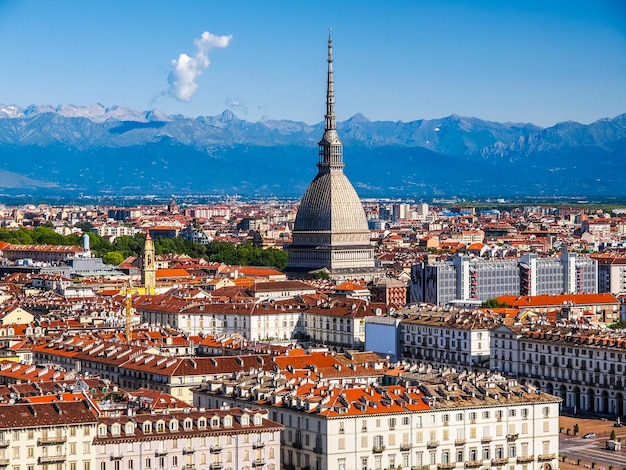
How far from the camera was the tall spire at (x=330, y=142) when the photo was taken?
5172 inches

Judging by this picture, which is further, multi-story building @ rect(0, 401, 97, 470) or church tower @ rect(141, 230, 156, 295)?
church tower @ rect(141, 230, 156, 295)

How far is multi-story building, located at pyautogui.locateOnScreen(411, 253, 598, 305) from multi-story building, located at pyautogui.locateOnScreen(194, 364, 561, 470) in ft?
173

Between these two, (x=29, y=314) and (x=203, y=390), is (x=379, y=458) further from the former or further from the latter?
(x=29, y=314)

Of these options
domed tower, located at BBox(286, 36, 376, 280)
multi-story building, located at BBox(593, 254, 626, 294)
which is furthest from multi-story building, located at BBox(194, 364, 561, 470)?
domed tower, located at BBox(286, 36, 376, 280)

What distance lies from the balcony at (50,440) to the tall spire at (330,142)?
9057cm

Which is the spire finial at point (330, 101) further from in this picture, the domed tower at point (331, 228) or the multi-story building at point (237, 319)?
the multi-story building at point (237, 319)

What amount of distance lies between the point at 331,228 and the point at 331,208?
2036 millimetres

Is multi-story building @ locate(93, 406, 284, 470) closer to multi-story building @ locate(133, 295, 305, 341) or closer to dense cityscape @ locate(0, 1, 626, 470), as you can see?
dense cityscape @ locate(0, 1, 626, 470)

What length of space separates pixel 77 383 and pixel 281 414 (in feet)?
21.7

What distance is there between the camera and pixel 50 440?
135 feet

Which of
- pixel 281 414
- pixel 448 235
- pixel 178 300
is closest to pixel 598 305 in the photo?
pixel 178 300

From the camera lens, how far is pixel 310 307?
86.3 m

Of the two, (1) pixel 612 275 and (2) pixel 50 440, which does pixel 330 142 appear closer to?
(1) pixel 612 275

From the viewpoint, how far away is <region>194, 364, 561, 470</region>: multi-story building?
45.6m
